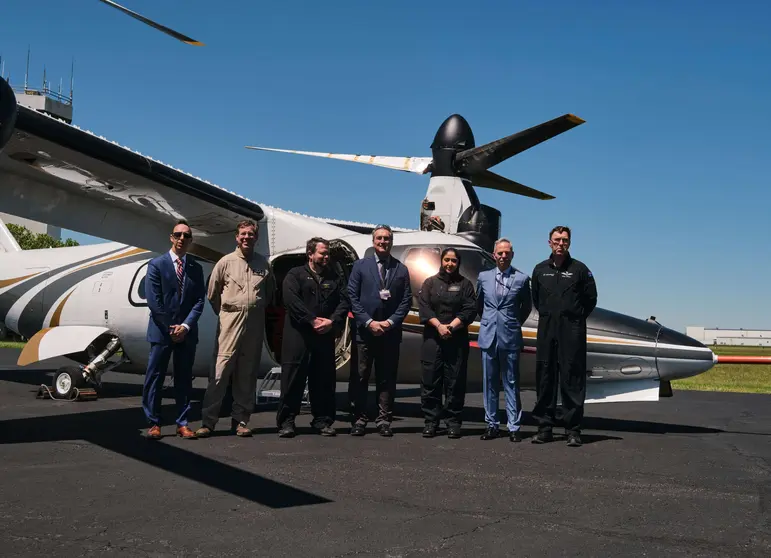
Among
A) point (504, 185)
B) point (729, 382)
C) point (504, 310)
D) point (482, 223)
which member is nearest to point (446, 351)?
point (504, 310)

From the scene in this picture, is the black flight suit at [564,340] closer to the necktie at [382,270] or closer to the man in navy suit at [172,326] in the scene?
the necktie at [382,270]

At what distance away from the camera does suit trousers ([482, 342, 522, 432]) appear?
766 cm

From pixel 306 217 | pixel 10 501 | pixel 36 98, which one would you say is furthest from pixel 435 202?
pixel 36 98

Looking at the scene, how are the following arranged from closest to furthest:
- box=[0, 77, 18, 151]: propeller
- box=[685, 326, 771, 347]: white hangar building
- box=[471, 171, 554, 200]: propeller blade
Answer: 1. box=[0, 77, 18, 151]: propeller
2. box=[471, 171, 554, 200]: propeller blade
3. box=[685, 326, 771, 347]: white hangar building

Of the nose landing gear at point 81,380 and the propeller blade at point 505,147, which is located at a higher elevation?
the propeller blade at point 505,147

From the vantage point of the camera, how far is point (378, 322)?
7.72m

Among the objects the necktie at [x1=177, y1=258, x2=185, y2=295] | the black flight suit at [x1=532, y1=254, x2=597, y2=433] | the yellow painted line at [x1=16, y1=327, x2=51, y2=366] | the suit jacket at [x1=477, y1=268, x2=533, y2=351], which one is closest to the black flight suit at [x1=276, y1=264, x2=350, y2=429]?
the necktie at [x1=177, y1=258, x2=185, y2=295]

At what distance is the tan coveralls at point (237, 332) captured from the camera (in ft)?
25.1

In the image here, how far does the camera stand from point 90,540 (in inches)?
148

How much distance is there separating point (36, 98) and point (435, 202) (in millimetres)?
75241

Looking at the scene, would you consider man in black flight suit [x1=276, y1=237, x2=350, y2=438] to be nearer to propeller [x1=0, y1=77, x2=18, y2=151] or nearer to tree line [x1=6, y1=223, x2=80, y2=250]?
propeller [x1=0, y1=77, x2=18, y2=151]

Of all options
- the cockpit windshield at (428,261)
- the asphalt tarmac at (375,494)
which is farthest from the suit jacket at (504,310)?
the asphalt tarmac at (375,494)

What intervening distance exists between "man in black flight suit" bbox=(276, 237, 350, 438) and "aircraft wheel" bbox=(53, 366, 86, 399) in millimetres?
4641

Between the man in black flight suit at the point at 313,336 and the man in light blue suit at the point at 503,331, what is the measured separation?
1.58 meters
